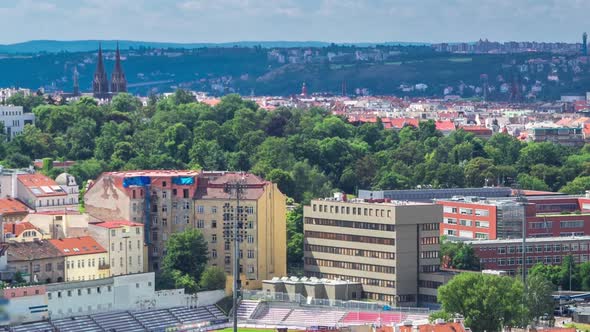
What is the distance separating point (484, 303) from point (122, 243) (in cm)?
1613

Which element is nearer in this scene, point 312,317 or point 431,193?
point 312,317

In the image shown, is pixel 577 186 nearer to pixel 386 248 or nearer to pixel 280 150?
pixel 280 150

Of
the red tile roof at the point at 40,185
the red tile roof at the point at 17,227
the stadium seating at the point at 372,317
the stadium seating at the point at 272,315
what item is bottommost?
the stadium seating at the point at 272,315

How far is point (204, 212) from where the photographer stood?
8194 centimetres

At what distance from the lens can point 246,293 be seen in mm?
78625

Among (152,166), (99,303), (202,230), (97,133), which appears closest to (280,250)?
(202,230)

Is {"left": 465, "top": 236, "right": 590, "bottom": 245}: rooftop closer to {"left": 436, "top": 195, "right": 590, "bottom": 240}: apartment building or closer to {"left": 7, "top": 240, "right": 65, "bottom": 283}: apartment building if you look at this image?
{"left": 436, "top": 195, "right": 590, "bottom": 240}: apartment building

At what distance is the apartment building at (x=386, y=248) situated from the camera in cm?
7869

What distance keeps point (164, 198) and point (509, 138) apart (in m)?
67.5

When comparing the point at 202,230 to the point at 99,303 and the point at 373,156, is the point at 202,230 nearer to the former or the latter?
the point at 99,303

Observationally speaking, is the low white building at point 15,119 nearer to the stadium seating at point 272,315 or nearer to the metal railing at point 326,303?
the metal railing at point 326,303

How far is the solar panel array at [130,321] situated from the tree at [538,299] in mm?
11829

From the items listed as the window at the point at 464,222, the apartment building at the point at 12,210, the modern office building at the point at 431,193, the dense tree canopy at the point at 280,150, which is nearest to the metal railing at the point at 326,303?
the apartment building at the point at 12,210

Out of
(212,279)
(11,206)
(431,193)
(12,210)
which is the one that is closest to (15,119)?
(431,193)
